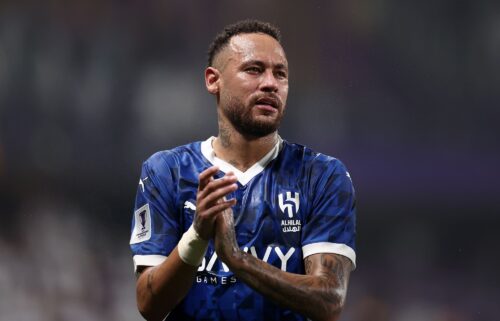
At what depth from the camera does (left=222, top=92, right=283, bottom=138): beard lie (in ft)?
8.88

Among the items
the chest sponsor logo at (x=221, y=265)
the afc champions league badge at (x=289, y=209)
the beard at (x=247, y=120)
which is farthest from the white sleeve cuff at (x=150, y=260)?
the beard at (x=247, y=120)

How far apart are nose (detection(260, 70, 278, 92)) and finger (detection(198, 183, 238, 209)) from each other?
1.78 feet

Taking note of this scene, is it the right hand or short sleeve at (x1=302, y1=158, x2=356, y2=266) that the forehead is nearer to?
short sleeve at (x1=302, y1=158, x2=356, y2=266)

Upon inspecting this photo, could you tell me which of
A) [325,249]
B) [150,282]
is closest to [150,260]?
[150,282]

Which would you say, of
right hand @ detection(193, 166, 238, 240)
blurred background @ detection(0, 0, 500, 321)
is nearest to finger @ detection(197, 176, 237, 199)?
right hand @ detection(193, 166, 238, 240)

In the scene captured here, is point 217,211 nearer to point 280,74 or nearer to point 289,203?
point 289,203

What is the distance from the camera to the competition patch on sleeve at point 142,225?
268cm

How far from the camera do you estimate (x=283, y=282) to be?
235 cm

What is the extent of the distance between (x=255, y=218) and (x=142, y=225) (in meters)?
0.41
